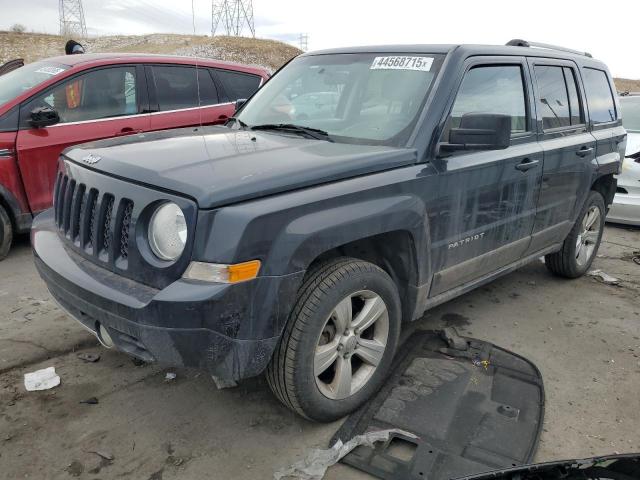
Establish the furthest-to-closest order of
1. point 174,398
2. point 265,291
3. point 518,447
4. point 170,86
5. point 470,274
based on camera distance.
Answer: point 170,86 < point 470,274 < point 174,398 < point 518,447 < point 265,291

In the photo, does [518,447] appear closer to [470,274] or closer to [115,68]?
[470,274]

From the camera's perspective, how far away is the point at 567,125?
411cm

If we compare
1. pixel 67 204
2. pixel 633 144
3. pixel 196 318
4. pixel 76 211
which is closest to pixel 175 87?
pixel 67 204

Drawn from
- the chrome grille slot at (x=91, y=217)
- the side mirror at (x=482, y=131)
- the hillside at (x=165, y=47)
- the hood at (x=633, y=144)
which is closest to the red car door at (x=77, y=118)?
the chrome grille slot at (x=91, y=217)

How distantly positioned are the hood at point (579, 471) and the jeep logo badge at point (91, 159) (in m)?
2.15

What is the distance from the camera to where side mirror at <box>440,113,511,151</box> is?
282 cm

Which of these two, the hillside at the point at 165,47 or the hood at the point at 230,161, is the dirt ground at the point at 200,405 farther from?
the hillside at the point at 165,47

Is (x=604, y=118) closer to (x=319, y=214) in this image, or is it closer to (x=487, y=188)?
(x=487, y=188)

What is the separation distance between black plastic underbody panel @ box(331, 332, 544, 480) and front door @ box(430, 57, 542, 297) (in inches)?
19.4

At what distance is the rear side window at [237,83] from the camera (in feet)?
20.6

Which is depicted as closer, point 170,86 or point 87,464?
point 87,464

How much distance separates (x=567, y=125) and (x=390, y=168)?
6.94ft

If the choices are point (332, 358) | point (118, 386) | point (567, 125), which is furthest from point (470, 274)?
point (118, 386)

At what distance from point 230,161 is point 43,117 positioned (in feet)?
10.7
